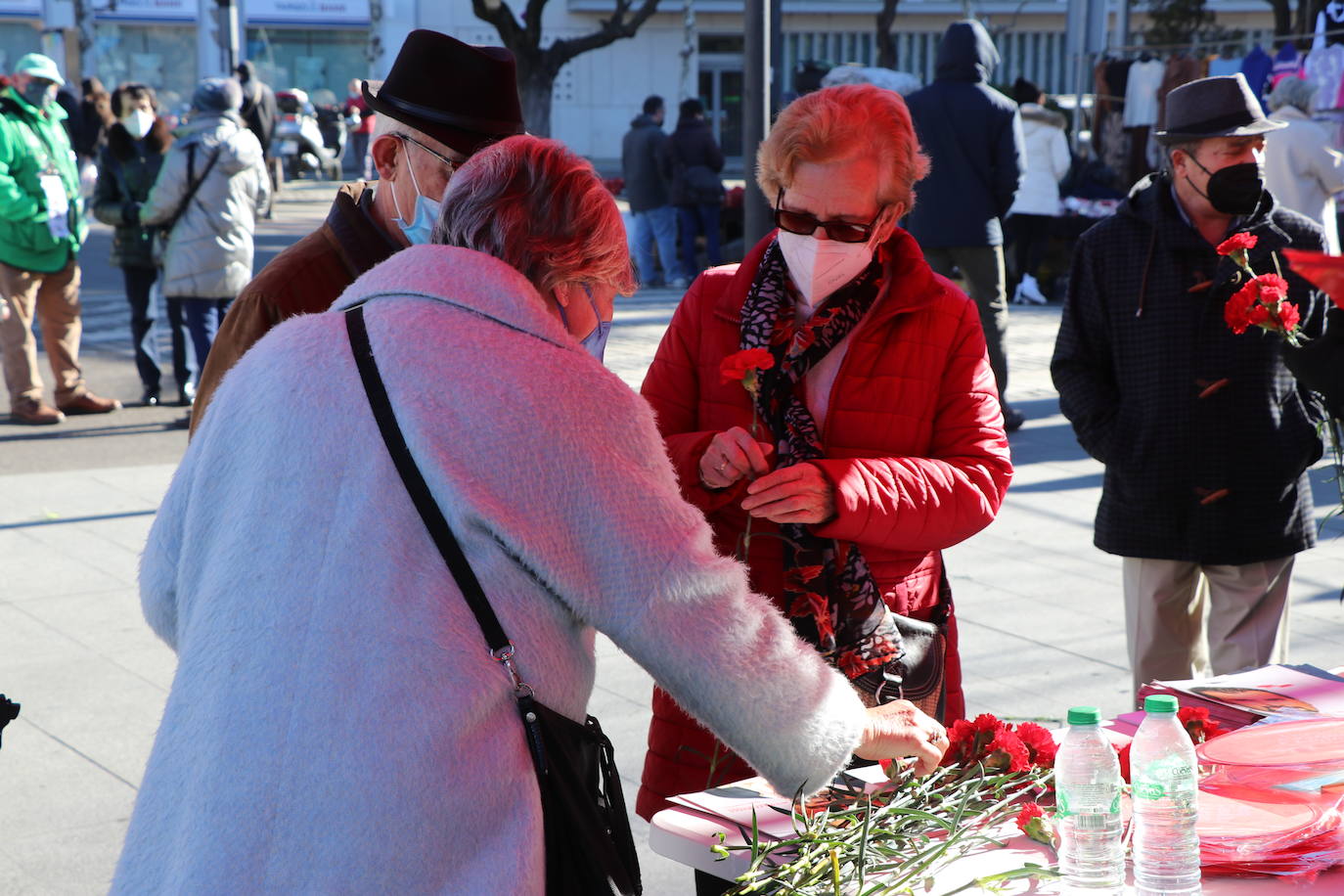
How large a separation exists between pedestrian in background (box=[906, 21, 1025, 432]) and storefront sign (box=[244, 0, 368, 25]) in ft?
123

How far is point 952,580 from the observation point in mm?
6242

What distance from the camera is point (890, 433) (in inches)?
111

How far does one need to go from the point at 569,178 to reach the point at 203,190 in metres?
7.71

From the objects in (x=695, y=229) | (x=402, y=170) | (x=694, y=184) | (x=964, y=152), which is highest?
(x=402, y=170)

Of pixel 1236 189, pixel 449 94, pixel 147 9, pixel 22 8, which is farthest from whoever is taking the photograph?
pixel 147 9

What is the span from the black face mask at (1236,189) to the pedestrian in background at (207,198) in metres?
6.53

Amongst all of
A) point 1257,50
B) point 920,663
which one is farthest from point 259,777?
point 1257,50

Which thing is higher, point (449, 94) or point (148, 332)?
point (449, 94)

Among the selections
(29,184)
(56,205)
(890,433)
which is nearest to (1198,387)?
(890,433)

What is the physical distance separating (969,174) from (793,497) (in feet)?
21.3

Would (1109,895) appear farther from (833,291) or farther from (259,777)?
(833,291)

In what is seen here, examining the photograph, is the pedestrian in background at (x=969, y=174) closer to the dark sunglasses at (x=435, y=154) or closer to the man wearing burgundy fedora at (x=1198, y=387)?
the man wearing burgundy fedora at (x=1198, y=387)

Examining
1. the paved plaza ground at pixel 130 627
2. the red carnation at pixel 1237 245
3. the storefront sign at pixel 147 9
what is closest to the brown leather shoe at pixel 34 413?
the paved plaza ground at pixel 130 627

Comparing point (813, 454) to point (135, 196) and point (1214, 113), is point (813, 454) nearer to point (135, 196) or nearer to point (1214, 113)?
point (1214, 113)
